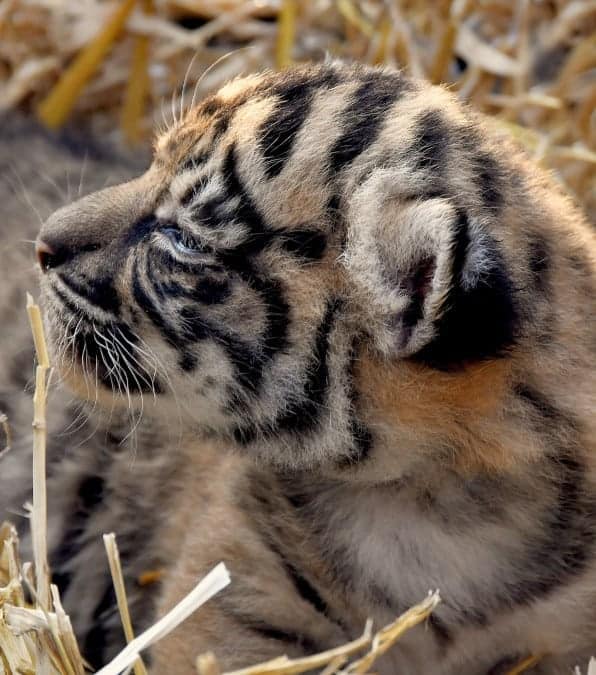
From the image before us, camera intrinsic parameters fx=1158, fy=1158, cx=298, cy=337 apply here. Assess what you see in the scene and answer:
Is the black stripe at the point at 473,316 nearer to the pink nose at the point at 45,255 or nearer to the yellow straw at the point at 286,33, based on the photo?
the pink nose at the point at 45,255

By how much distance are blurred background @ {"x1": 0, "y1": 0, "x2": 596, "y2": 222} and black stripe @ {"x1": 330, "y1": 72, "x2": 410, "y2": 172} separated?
5.51 feet

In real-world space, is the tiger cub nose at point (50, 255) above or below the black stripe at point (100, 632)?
above

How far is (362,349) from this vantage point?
192cm

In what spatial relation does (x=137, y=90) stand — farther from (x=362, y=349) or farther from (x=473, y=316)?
(x=473, y=316)

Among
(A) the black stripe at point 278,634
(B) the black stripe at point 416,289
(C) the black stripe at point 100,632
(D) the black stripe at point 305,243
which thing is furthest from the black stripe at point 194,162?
(C) the black stripe at point 100,632

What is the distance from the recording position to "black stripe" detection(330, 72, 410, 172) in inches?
77.4

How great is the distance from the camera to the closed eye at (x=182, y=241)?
202 centimetres

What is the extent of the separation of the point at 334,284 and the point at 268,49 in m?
2.42

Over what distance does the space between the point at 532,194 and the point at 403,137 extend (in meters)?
0.28

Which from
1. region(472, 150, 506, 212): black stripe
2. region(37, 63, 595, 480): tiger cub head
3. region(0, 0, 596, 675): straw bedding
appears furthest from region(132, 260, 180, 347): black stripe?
region(0, 0, 596, 675): straw bedding

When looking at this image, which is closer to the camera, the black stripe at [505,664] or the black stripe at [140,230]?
the black stripe at [140,230]

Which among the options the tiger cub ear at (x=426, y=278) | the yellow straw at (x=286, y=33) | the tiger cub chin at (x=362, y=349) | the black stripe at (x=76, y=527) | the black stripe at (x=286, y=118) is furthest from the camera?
the yellow straw at (x=286, y=33)

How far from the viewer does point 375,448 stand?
1957mm

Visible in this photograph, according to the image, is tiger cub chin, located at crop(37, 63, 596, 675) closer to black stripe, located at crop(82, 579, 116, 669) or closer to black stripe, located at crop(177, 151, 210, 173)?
black stripe, located at crop(177, 151, 210, 173)
